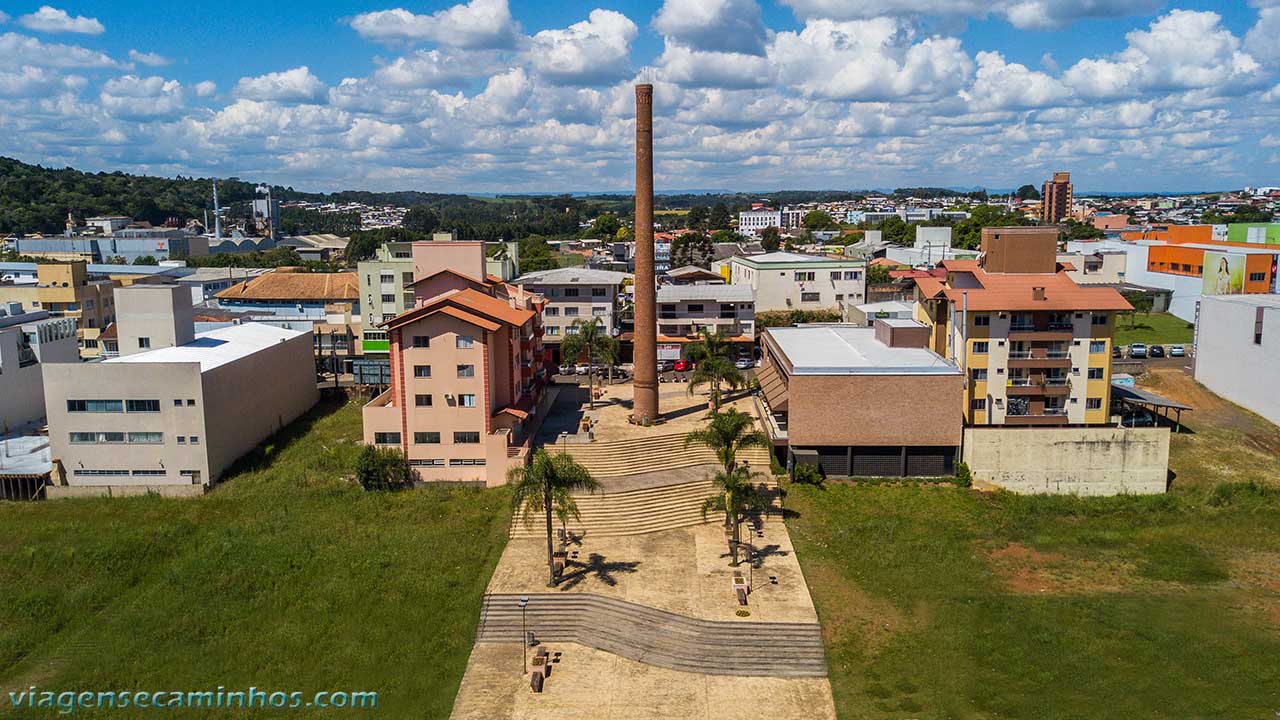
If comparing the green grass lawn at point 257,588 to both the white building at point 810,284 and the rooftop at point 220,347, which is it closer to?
the rooftop at point 220,347

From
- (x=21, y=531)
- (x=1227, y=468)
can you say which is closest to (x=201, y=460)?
(x=21, y=531)

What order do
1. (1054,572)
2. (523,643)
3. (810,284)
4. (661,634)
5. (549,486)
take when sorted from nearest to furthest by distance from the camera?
(661,634) → (523,643) → (549,486) → (1054,572) → (810,284)

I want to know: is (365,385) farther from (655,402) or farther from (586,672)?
(586,672)

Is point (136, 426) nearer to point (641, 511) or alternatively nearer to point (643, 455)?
point (643, 455)

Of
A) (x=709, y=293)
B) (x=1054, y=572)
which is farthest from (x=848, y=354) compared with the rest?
(x=709, y=293)

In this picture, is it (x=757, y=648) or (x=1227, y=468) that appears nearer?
(x=757, y=648)

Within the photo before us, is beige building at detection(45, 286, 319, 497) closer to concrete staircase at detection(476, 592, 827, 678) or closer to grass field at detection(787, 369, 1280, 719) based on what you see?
concrete staircase at detection(476, 592, 827, 678)

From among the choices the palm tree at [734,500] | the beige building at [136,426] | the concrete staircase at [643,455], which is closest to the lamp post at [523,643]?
the palm tree at [734,500]
